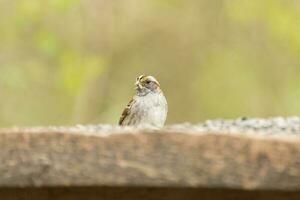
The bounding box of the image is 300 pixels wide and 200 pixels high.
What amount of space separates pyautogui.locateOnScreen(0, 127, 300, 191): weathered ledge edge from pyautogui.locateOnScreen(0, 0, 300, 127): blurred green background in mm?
7647

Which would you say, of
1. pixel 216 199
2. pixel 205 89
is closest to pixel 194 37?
pixel 205 89

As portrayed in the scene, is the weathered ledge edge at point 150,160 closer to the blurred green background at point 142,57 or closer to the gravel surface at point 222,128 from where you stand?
the gravel surface at point 222,128

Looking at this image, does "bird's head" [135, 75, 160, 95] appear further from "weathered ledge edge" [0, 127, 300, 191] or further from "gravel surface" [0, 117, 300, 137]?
"weathered ledge edge" [0, 127, 300, 191]

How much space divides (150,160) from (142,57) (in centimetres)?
805

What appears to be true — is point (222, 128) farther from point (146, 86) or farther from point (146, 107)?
point (146, 86)

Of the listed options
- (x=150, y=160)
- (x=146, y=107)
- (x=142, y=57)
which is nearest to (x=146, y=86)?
(x=146, y=107)

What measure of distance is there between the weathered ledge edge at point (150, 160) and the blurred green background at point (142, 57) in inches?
301

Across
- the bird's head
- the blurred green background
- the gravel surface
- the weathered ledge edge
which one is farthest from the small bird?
the blurred green background

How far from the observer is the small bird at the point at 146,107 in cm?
473

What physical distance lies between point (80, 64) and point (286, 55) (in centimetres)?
151

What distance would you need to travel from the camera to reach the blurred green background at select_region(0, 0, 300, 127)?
9.19 meters

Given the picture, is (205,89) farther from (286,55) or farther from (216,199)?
(216,199)

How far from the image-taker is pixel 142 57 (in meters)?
9.34

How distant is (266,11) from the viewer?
9.48 metres
